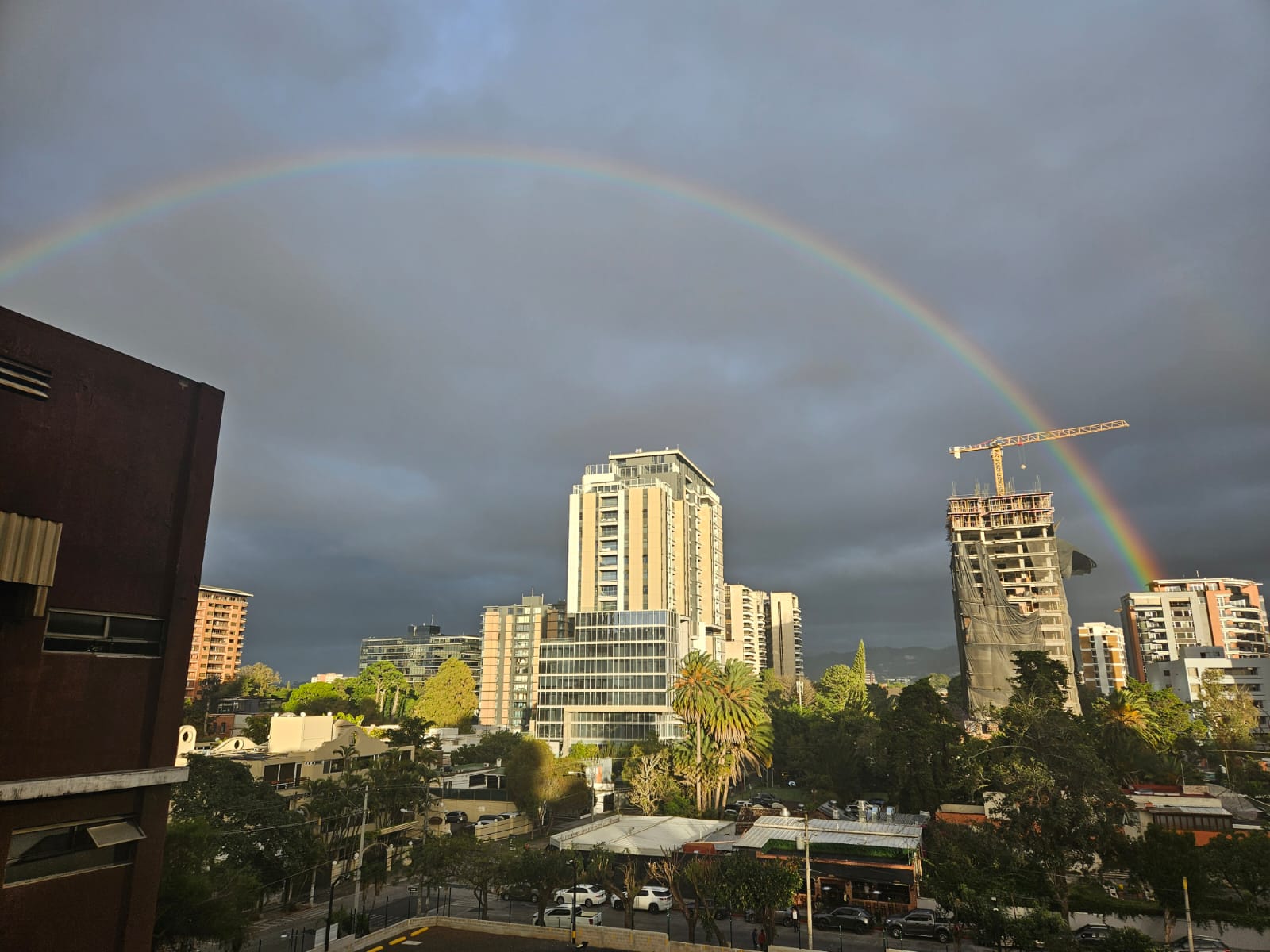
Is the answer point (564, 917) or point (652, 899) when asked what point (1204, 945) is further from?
point (564, 917)

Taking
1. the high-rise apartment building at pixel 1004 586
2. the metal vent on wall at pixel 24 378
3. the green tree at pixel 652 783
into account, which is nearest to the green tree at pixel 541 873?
the metal vent on wall at pixel 24 378

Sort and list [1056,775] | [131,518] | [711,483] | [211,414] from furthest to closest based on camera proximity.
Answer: [711,483] → [1056,775] → [211,414] → [131,518]

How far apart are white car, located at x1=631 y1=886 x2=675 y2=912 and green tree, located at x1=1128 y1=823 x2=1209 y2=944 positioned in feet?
85.1

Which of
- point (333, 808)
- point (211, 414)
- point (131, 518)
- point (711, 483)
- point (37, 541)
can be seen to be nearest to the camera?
point (37, 541)

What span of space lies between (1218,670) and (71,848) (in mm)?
173902

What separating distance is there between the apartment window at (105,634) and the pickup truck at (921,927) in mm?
39147

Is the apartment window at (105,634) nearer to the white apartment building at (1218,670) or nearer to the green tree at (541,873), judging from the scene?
the green tree at (541,873)

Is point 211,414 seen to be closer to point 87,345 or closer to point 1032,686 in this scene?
point 87,345

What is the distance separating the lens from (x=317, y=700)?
150250 mm

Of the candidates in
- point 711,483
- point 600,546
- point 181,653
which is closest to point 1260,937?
point 181,653

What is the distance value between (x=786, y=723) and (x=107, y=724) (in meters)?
108

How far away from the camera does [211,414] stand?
23.9 metres

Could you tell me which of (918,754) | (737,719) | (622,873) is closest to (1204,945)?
(918,754)

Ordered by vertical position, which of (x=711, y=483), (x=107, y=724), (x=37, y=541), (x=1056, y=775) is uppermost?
(x=711, y=483)
